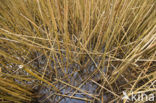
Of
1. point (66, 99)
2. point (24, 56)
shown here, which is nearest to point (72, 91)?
point (66, 99)

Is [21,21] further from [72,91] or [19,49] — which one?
[72,91]

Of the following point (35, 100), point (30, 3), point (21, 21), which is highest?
point (30, 3)

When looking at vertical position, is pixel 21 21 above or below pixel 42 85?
above

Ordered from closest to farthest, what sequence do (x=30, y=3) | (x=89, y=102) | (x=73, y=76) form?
(x=89, y=102) → (x=73, y=76) → (x=30, y=3)

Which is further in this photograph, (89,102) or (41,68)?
(41,68)

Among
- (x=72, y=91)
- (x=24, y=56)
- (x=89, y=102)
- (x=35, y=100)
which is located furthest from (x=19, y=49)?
(x=89, y=102)

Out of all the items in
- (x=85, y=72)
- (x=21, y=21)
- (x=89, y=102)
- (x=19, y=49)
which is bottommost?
(x=89, y=102)

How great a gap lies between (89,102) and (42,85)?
12.9 inches

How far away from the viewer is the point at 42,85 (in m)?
0.73

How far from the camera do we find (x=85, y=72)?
853 mm

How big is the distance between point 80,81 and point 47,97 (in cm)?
24

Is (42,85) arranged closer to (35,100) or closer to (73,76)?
(35,100)

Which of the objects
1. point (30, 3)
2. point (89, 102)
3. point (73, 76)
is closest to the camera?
point (89, 102)

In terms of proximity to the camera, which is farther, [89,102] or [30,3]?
[30,3]
